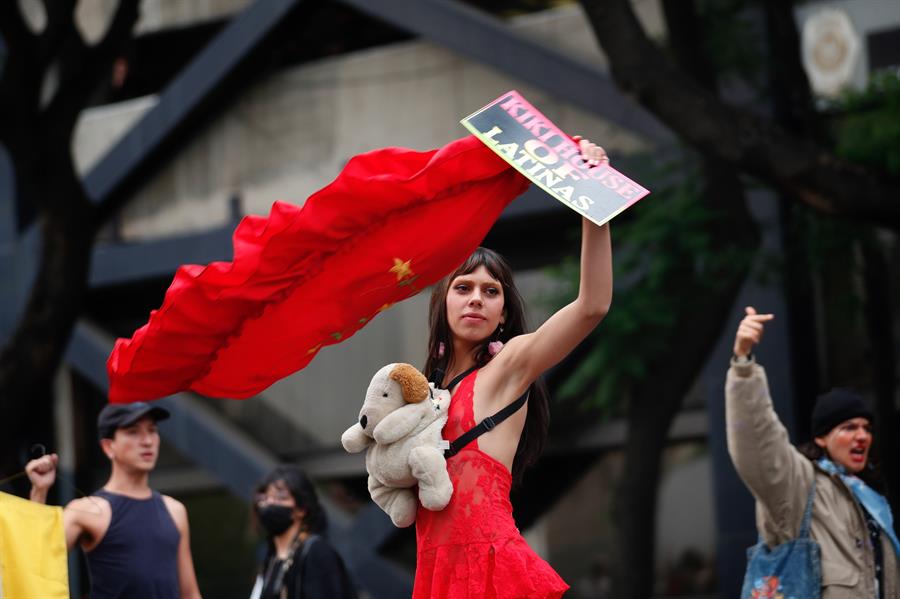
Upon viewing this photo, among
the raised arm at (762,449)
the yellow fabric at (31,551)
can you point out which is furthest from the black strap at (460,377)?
the yellow fabric at (31,551)

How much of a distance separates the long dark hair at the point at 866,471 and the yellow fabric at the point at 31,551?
331 cm

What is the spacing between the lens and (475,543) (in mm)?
4664

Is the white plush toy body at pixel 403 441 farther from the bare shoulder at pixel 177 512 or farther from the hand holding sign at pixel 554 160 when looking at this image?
the bare shoulder at pixel 177 512

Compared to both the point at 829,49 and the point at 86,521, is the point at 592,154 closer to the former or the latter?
the point at 86,521

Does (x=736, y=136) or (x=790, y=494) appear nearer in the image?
(x=790, y=494)

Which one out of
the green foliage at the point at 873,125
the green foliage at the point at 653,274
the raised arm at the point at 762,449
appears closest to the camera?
the raised arm at the point at 762,449

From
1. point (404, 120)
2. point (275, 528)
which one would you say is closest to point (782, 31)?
point (404, 120)

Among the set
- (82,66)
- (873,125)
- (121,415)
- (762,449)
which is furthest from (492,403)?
(82,66)

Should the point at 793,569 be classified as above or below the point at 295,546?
above

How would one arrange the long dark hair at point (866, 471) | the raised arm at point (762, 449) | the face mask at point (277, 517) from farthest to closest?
the face mask at point (277, 517), the long dark hair at point (866, 471), the raised arm at point (762, 449)

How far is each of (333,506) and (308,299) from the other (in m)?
10.7

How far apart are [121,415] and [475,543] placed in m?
3.13

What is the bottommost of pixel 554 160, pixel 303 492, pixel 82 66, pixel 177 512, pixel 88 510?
pixel 303 492

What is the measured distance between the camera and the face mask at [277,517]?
26.3ft
